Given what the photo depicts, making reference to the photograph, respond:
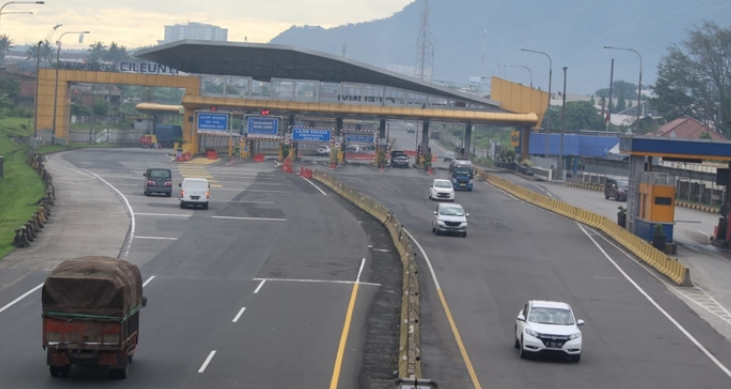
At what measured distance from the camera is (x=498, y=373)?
22.4 metres

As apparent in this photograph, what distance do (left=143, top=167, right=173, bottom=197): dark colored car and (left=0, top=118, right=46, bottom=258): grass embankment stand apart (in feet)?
20.0

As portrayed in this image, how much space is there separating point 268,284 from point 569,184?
59.8 metres

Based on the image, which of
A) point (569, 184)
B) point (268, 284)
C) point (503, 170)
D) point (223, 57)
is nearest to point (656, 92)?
point (503, 170)

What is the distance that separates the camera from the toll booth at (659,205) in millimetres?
48125

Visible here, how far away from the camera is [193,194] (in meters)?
54.6

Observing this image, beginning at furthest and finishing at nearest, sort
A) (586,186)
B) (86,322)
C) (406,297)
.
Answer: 1. (586,186)
2. (406,297)
3. (86,322)

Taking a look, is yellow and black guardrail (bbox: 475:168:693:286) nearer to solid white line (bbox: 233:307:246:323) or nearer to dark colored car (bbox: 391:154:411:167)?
solid white line (bbox: 233:307:246:323)

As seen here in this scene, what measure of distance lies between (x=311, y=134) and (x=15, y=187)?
44476 mm

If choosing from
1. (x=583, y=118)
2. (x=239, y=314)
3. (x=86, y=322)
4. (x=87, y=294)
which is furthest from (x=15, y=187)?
(x=583, y=118)

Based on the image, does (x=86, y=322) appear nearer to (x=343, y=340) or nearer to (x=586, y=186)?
(x=343, y=340)

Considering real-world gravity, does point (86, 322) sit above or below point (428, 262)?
above

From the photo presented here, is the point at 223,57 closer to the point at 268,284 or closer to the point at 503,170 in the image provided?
the point at 503,170

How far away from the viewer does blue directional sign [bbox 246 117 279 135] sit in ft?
336

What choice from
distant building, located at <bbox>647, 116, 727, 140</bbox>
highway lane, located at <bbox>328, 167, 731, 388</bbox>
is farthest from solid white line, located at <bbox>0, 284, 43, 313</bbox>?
distant building, located at <bbox>647, 116, 727, 140</bbox>
